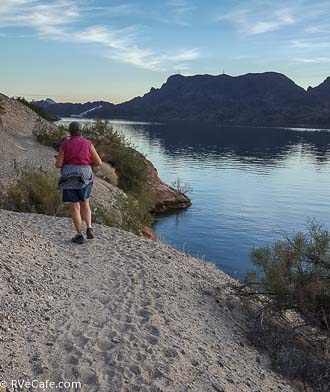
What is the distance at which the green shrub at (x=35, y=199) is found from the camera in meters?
12.0

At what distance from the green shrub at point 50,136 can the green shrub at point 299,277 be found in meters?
19.6

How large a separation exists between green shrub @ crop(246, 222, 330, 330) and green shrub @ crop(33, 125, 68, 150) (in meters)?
19.6

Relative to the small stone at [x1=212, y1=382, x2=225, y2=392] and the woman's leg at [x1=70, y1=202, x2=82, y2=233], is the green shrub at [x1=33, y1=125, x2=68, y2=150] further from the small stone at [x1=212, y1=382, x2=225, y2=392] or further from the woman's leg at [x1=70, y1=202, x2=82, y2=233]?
the small stone at [x1=212, y1=382, x2=225, y2=392]

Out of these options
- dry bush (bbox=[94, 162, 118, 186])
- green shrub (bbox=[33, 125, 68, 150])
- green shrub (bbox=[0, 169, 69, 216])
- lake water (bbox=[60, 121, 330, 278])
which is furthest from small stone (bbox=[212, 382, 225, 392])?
green shrub (bbox=[33, 125, 68, 150])

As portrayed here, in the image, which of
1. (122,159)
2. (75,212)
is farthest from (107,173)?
(75,212)

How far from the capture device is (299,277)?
7.56m

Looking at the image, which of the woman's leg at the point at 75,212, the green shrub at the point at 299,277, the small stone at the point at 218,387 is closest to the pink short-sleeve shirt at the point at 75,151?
the woman's leg at the point at 75,212

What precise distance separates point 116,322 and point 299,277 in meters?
3.22

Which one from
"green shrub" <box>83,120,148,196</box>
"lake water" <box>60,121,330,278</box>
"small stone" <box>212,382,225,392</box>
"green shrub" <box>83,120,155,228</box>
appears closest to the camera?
"small stone" <box>212,382,225,392</box>

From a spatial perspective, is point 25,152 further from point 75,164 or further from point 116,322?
point 116,322

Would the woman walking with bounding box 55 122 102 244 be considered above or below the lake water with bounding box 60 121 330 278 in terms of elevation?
above

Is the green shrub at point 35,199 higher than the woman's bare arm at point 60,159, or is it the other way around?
the woman's bare arm at point 60,159

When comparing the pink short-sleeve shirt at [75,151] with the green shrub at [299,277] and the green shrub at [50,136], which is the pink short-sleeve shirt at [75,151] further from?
the green shrub at [50,136]

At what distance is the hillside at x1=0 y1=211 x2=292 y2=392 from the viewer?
4.72m
